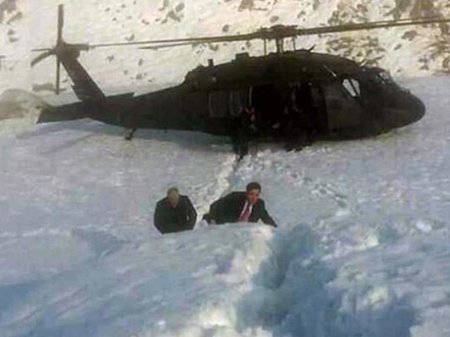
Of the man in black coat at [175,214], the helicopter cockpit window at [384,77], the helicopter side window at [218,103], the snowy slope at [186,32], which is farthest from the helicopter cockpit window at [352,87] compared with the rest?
the snowy slope at [186,32]

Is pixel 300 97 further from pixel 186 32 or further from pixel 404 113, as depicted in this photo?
pixel 186 32

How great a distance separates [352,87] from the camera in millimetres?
15578

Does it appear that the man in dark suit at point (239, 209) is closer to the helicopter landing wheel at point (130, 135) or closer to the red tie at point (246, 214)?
the red tie at point (246, 214)

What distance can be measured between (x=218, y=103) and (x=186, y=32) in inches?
428

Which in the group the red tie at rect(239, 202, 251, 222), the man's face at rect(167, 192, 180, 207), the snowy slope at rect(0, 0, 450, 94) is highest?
the red tie at rect(239, 202, 251, 222)

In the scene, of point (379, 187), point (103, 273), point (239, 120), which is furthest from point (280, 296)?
point (239, 120)

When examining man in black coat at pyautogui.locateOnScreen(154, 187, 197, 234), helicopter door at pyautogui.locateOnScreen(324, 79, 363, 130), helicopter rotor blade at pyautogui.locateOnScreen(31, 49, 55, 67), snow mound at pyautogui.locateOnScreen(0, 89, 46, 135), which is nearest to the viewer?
man in black coat at pyautogui.locateOnScreen(154, 187, 197, 234)

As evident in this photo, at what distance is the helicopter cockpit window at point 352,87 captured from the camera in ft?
50.9

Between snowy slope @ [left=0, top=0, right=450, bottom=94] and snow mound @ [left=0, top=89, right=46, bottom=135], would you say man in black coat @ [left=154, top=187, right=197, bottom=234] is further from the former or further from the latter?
snowy slope @ [left=0, top=0, right=450, bottom=94]

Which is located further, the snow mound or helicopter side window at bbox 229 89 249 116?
the snow mound

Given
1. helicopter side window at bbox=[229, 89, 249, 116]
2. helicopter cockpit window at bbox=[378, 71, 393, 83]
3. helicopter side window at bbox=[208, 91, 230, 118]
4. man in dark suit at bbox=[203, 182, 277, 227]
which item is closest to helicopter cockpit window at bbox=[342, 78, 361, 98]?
helicopter cockpit window at bbox=[378, 71, 393, 83]

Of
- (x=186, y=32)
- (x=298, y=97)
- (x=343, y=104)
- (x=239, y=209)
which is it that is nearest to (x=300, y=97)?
(x=298, y=97)

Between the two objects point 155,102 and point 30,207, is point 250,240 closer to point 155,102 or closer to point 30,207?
point 30,207

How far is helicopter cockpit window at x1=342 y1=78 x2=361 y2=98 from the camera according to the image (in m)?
15.5
